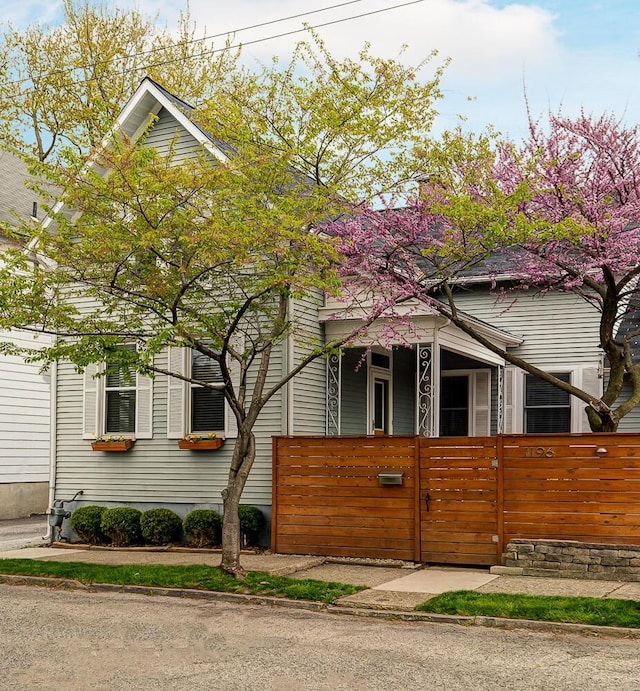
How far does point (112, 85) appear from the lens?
90.5 feet

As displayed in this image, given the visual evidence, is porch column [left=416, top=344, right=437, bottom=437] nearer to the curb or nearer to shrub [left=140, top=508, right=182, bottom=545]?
shrub [left=140, top=508, right=182, bottom=545]

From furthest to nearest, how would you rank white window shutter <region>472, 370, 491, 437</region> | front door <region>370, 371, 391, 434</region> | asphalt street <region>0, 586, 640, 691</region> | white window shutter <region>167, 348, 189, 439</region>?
1. white window shutter <region>472, 370, 491, 437</region>
2. front door <region>370, 371, 391, 434</region>
3. white window shutter <region>167, 348, 189, 439</region>
4. asphalt street <region>0, 586, 640, 691</region>

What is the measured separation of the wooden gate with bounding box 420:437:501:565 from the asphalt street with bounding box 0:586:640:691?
10.8 ft

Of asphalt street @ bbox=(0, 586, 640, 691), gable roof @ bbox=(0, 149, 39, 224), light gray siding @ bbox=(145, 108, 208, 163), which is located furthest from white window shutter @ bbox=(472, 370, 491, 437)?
gable roof @ bbox=(0, 149, 39, 224)

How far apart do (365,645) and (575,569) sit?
439 centimetres

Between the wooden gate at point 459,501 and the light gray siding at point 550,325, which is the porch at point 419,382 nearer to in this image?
the light gray siding at point 550,325

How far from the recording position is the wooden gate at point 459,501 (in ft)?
41.0

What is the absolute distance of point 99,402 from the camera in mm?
16688

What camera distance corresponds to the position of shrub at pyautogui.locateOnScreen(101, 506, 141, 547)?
15445 mm

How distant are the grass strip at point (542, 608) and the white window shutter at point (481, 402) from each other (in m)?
8.83

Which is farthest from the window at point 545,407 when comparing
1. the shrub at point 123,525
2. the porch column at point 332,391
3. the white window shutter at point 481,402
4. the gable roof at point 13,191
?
the gable roof at point 13,191

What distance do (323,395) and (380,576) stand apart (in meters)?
4.46

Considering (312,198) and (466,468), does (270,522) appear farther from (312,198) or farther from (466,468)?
(312,198)

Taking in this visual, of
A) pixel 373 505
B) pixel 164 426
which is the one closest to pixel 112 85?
pixel 164 426
